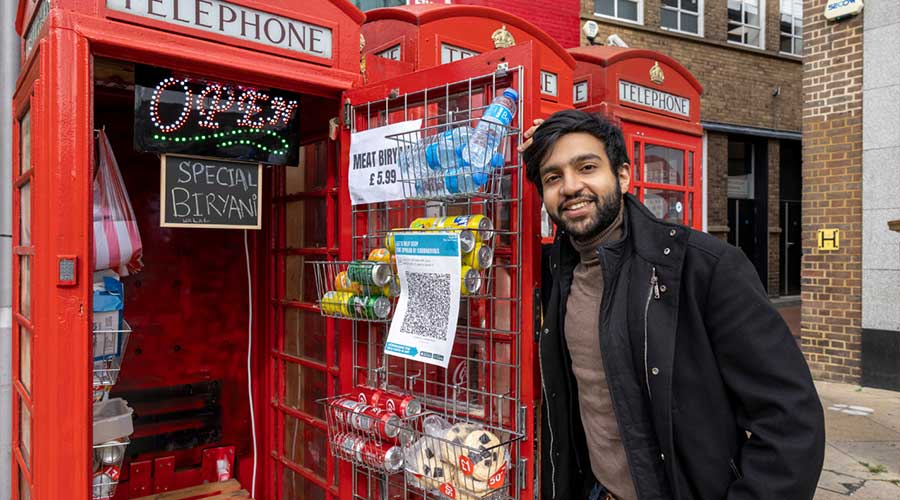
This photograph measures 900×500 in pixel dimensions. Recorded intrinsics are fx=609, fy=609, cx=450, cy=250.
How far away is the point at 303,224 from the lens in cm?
387

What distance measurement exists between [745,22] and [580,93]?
10702mm

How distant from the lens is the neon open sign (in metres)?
2.84

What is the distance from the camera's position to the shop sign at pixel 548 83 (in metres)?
4.59

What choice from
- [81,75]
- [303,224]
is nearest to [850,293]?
[303,224]

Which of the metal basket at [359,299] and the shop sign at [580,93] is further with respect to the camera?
the shop sign at [580,93]

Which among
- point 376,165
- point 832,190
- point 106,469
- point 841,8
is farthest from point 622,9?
point 106,469

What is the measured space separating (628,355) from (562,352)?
33cm

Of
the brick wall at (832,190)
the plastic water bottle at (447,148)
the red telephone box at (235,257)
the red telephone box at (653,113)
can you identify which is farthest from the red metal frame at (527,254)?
the brick wall at (832,190)

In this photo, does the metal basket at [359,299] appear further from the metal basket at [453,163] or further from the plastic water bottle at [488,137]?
the plastic water bottle at [488,137]

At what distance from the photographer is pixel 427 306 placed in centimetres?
249

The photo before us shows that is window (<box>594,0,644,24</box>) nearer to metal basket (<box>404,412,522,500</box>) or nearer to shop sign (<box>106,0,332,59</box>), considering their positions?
shop sign (<box>106,0,332,59</box>)

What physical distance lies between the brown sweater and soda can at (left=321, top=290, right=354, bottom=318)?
112cm

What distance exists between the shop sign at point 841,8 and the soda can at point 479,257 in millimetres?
7432

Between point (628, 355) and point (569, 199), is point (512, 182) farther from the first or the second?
point (628, 355)
